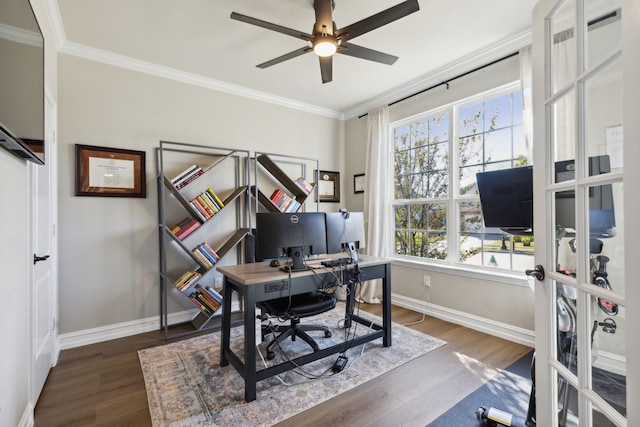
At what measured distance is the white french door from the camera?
2.89 ft

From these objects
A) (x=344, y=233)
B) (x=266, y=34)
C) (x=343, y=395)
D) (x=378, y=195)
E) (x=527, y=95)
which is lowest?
(x=343, y=395)

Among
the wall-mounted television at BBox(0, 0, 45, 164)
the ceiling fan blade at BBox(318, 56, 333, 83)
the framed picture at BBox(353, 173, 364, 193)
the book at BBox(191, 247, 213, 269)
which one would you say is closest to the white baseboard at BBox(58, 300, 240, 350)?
the book at BBox(191, 247, 213, 269)

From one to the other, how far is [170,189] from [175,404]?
193 centimetres

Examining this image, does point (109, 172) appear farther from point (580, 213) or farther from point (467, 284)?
point (467, 284)

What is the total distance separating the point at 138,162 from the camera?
2.88 m

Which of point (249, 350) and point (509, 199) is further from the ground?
point (509, 199)

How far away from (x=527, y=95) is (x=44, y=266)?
394cm

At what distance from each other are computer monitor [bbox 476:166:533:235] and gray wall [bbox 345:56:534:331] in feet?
3.95

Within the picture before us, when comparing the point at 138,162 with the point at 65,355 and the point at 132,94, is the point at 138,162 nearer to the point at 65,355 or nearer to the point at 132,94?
the point at 132,94

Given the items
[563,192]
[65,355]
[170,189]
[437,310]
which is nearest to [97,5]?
[170,189]

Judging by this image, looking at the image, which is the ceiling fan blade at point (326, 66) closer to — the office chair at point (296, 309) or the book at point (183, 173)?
the book at point (183, 173)

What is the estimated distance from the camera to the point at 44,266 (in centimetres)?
201

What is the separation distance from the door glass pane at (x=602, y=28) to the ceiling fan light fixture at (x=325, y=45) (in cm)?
134

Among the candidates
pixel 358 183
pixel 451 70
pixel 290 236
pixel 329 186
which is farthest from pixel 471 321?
pixel 451 70
